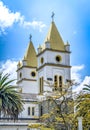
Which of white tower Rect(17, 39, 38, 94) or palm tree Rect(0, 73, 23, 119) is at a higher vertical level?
white tower Rect(17, 39, 38, 94)

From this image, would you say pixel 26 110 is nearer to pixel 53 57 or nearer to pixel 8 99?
pixel 53 57

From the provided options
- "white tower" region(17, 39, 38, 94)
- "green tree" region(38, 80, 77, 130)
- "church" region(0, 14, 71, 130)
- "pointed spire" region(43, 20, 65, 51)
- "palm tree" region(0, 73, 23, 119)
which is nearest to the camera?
"green tree" region(38, 80, 77, 130)

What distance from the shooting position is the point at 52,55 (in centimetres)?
8138

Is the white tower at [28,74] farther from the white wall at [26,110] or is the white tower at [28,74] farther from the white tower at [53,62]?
the white wall at [26,110]

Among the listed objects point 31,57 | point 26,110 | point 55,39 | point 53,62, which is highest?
point 55,39

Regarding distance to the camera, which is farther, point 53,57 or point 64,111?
point 53,57

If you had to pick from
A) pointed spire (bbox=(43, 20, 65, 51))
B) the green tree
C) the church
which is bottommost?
the green tree

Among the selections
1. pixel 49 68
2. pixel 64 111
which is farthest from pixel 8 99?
pixel 49 68

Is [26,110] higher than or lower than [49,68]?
lower

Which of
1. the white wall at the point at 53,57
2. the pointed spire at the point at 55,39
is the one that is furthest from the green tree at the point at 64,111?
the pointed spire at the point at 55,39

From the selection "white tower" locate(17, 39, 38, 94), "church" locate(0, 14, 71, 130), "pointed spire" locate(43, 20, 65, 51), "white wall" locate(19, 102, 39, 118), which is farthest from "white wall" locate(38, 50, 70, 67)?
"white tower" locate(17, 39, 38, 94)

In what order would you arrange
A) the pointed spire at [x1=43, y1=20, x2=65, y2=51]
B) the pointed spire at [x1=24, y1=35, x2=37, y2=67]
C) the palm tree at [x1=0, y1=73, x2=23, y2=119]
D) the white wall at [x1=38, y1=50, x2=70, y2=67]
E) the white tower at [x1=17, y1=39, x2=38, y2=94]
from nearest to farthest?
the palm tree at [x1=0, y1=73, x2=23, y2=119] → the white wall at [x1=38, y1=50, x2=70, y2=67] → the pointed spire at [x1=43, y1=20, x2=65, y2=51] → the white tower at [x1=17, y1=39, x2=38, y2=94] → the pointed spire at [x1=24, y1=35, x2=37, y2=67]

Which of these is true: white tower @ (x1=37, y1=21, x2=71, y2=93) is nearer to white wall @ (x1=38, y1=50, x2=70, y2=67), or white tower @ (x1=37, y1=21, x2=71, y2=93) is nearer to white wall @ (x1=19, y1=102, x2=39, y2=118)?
white wall @ (x1=38, y1=50, x2=70, y2=67)

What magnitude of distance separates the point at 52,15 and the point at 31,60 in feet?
43.6
